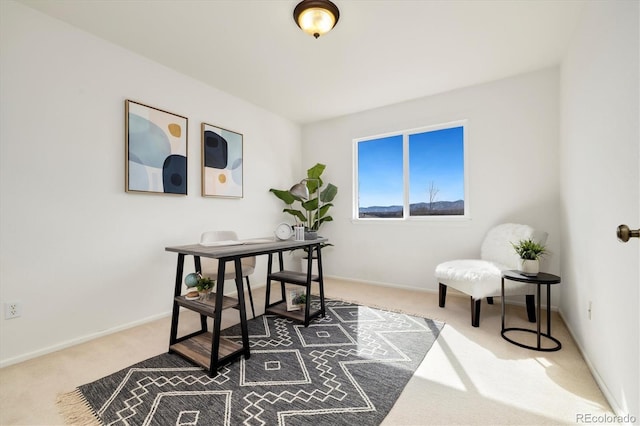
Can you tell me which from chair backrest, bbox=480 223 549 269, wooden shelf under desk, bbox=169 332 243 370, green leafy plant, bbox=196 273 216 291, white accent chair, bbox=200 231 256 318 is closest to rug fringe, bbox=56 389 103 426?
wooden shelf under desk, bbox=169 332 243 370

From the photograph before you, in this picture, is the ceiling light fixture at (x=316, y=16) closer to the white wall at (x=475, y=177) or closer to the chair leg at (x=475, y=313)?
the white wall at (x=475, y=177)

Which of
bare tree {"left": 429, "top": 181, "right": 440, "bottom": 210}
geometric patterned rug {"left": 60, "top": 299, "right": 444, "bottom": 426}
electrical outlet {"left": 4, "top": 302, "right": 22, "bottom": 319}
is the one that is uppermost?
bare tree {"left": 429, "top": 181, "right": 440, "bottom": 210}

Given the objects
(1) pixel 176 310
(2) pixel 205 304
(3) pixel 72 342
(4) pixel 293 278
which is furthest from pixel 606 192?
(3) pixel 72 342

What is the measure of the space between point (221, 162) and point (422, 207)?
8.59 feet

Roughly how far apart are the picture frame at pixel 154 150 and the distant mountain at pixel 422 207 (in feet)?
8.19

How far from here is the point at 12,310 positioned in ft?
6.32

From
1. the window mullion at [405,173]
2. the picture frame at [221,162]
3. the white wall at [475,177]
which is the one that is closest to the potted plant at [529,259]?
the white wall at [475,177]

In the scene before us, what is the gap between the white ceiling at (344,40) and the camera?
6.64 feet

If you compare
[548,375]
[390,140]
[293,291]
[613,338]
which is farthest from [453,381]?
[390,140]

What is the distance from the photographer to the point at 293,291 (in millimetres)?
2715

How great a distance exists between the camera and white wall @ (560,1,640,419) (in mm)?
1255

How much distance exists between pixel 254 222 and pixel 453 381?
9.45 feet

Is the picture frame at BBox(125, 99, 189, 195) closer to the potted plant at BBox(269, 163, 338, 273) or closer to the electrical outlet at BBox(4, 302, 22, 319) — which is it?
the electrical outlet at BBox(4, 302, 22, 319)

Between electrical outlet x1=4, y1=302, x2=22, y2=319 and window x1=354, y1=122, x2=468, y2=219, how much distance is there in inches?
141
